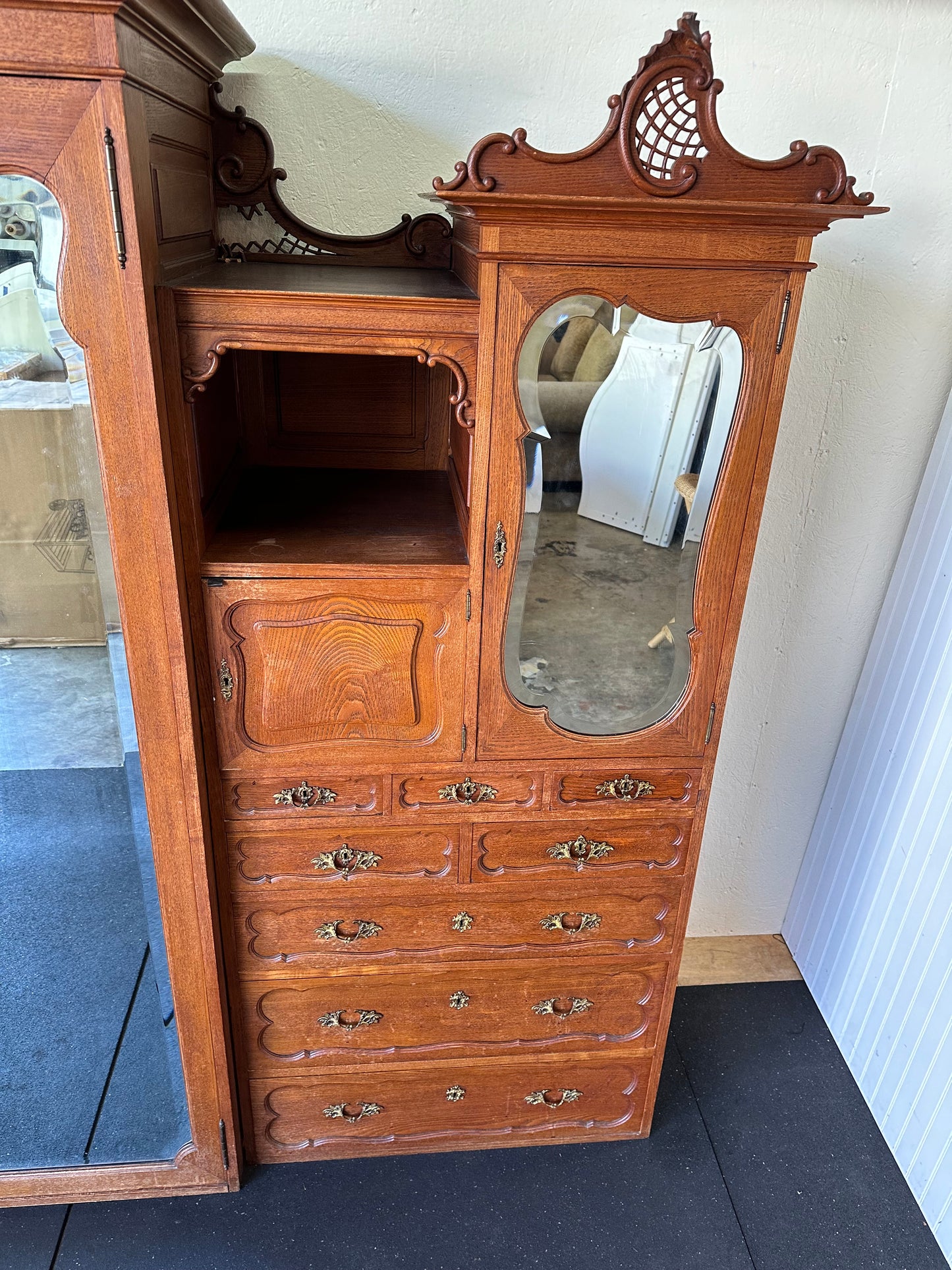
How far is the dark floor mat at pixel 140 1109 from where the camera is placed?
59.6 inches

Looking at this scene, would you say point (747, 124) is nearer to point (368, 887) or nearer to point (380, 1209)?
point (368, 887)

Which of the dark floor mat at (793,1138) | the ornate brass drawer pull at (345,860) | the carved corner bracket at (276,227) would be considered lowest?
the dark floor mat at (793,1138)

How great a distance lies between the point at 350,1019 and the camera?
1.54m

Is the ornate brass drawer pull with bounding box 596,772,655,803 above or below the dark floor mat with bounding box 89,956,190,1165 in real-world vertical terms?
above

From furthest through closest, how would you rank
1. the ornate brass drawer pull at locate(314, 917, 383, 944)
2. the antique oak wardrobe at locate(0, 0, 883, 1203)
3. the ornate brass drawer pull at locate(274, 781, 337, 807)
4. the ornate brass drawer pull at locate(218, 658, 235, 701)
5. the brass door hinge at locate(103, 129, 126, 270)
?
1. the ornate brass drawer pull at locate(314, 917, 383, 944)
2. the ornate brass drawer pull at locate(274, 781, 337, 807)
3. the ornate brass drawer pull at locate(218, 658, 235, 701)
4. the antique oak wardrobe at locate(0, 0, 883, 1203)
5. the brass door hinge at locate(103, 129, 126, 270)

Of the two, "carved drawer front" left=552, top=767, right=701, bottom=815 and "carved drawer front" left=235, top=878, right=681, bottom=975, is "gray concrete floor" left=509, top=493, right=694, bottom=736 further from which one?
"carved drawer front" left=235, top=878, right=681, bottom=975

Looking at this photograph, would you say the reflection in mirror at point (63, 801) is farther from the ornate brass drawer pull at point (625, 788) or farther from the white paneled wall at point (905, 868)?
the white paneled wall at point (905, 868)

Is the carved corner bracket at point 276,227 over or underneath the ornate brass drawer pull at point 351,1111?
over

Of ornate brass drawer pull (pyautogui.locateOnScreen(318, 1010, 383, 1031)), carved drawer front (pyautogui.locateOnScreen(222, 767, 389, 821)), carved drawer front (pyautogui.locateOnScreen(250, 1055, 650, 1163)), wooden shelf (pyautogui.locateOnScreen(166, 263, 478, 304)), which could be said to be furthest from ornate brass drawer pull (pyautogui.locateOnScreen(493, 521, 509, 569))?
carved drawer front (pyautogui.locateOnScreen(250, 1055, 650, 1163))

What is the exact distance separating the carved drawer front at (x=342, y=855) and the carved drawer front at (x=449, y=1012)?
0.21 metres

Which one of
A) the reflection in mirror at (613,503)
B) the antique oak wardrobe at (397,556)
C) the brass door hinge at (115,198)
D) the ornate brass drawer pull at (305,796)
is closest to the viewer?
the brass door hinge at (115,198)

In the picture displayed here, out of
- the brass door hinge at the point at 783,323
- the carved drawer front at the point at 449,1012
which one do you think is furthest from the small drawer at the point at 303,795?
the brass door hinge at the point at 783,323

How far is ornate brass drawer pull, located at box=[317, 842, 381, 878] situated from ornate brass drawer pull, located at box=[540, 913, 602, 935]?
33 centimetres

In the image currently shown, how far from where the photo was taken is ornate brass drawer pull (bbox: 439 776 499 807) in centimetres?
138
